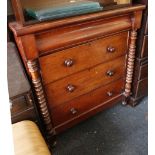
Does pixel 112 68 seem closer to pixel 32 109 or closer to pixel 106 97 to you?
pixel 106 97

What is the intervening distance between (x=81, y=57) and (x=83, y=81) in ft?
0.63

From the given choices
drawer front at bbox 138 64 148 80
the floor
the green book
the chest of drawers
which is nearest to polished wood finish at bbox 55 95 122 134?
the chest of drawers

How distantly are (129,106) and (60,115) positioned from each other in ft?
2.37

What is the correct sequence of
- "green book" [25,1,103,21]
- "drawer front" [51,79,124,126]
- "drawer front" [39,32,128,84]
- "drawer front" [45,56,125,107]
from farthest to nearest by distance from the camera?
"drawer front" [51,79,124,126] → "drawer front" [45,56,125,107] → "drawer front" [39,32,128,84] → "green book" [25,1,103,21]

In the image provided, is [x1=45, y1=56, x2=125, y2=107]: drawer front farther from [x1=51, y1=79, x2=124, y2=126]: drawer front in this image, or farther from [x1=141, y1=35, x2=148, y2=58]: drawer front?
[x1=141, y1=35, x2=148, y2=58]: drawer front

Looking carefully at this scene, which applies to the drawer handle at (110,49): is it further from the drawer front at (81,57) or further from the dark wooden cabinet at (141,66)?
the dark wooden cabinet at (141,66)

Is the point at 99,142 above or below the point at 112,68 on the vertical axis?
below

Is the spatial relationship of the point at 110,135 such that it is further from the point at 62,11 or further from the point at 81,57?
the point at 62,11

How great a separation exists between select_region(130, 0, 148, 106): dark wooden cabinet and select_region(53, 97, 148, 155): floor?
129mm

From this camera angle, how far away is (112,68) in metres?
1.39

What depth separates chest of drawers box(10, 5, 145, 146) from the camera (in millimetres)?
973

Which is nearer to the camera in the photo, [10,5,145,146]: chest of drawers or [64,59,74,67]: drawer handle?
[10,5,145,146]: chest of drawers

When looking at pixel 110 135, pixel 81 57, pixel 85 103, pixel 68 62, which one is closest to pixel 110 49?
pixel 81 57
